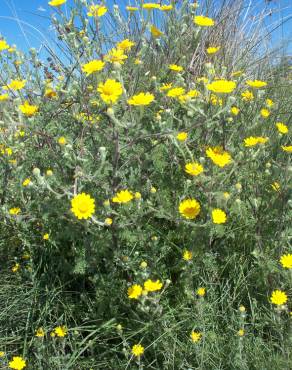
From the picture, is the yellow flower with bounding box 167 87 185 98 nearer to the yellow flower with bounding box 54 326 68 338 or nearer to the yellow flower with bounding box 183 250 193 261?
the yellow flower with bounding box 183 250 193 261

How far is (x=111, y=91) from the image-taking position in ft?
5.78

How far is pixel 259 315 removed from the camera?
184 cm

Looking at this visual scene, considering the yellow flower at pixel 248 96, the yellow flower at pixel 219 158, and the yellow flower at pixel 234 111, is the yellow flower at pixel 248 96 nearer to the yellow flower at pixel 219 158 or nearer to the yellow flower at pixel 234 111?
the yellow flower at pixel 234 111

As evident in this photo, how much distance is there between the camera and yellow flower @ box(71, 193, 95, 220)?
1617mm

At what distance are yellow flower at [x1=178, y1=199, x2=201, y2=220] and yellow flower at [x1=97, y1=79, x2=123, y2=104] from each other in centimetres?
51

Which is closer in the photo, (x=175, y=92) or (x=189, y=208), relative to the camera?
(x=189, y=208)

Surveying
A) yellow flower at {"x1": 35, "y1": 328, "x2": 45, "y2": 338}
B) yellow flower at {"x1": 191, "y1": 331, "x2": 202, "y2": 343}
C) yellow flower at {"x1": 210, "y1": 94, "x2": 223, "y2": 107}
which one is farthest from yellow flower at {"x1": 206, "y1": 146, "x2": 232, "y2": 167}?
yellow flower at {"x1": 35, "y1": 328, "x2": 45, "y2": 338}

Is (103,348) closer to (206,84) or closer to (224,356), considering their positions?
(224,356)

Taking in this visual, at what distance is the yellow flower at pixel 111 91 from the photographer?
5.66ft

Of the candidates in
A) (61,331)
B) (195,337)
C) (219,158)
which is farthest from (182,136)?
(61,331)

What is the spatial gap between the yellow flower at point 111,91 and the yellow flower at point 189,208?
1.67 ft

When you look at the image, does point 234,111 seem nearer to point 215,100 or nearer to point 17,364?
point 215,100

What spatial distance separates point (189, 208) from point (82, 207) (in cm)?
46

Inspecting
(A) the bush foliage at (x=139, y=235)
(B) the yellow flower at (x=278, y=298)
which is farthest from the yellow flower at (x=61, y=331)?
(B) the yellow flower at (x=278, y=298)
